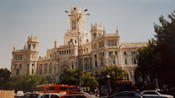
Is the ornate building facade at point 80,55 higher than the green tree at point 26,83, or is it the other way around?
the ornate building facade at point 80,55

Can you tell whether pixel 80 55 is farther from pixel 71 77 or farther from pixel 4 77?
pixel 4 77

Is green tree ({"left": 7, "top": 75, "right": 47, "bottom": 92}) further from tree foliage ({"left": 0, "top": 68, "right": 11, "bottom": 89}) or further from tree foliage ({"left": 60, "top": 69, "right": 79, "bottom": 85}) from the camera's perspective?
tree foliage ({"left": 60, "top": 69, "right": 79, "bottom": 85})

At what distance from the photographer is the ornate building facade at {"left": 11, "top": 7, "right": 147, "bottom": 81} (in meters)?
62.8

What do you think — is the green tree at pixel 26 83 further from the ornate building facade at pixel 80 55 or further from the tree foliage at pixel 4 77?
the ornate building facade at pixel 80 55

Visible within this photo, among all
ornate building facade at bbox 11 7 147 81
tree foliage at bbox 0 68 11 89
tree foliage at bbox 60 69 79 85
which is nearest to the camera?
tree foliage at bbox 60 69 79 85

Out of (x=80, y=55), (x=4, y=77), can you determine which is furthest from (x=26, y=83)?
(x=80, y=55)

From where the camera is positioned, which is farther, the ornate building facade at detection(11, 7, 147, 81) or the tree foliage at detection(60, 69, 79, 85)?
the ornate building facade at detection(11, 7, 147, 81)

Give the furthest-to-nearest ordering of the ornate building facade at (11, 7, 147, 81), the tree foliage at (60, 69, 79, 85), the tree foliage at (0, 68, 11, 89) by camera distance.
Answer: the tree foliage at (0, 68, 11, 89) → the ornate building facade at (11, 7, 147, 81) → the tree foliage at (60, 69, 79, 85)

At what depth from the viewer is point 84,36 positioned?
92875 mm

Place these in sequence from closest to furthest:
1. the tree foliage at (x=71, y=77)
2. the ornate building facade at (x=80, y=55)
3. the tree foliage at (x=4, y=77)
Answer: the tree foliage at (x=71, y=77)
the ornate building facade at (x=80, y=55)
the tree foliage at (x=4, y=77)

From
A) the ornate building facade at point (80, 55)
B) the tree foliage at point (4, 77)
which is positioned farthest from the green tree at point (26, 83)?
the ornate building facade at point (80, 55)

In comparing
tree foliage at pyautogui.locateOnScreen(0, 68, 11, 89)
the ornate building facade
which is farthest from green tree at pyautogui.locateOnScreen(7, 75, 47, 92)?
the ornate building facade

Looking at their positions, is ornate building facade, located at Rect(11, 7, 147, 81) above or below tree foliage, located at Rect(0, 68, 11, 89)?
above

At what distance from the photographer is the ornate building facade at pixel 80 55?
62.8m
